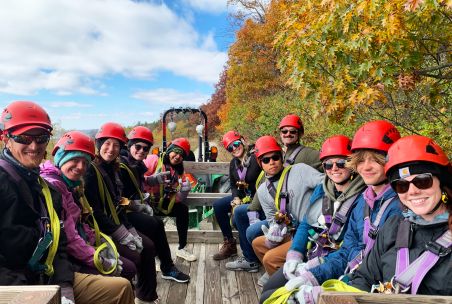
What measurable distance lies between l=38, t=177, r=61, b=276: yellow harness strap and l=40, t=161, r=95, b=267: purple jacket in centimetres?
21

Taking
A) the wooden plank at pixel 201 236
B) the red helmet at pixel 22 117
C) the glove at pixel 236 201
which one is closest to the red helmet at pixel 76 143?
the red helmet at pixel 22 117

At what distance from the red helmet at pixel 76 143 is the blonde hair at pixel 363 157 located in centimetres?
210

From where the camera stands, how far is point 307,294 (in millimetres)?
2219

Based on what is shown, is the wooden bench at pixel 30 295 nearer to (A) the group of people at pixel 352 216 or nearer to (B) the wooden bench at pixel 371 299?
(B) the wooden bench at pixel 371 299

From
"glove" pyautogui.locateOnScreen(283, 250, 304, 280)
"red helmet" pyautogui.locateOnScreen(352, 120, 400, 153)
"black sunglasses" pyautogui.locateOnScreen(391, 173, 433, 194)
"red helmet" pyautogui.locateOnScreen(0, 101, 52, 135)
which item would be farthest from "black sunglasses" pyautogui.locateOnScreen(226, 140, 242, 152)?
"black sunglasses" pyautogui.locateOnScreen(391, 173, 433, 194)

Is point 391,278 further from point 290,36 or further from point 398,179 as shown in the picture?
point 290,36

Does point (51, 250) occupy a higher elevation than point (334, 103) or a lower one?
lower

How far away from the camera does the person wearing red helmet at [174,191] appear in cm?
473

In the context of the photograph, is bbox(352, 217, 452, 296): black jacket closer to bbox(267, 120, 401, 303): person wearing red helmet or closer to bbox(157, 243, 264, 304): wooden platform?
bbox(267, 120, 401, 303): person wearing red helmet

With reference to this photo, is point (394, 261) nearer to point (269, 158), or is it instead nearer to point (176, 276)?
point (269, 158)

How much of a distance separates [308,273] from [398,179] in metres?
1.06

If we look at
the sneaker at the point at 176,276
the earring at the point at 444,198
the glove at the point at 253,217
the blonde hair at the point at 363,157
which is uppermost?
the blonde hair at the point at 363,157

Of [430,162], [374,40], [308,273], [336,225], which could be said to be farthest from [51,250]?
[374,40]

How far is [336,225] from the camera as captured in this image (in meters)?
2.79
